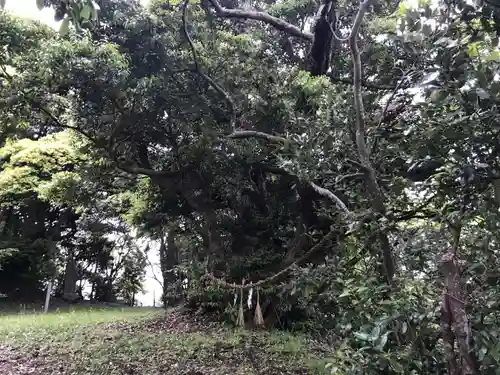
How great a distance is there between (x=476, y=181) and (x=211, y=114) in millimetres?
5076

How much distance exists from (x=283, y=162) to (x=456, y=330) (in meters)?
1.80

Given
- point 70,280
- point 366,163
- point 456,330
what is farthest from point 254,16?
point 70,280

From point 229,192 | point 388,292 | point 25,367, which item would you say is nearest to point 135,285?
point 229,192

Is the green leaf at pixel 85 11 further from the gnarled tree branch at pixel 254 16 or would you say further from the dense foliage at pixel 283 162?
the gnarled tree branch at pixel 254 16

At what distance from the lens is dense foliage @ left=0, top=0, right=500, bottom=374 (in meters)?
1.74

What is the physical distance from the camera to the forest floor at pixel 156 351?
4.98 metres

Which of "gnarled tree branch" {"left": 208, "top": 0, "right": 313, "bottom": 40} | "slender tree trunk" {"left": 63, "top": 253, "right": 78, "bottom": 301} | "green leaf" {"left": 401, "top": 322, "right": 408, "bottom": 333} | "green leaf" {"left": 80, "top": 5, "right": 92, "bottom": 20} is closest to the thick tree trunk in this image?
"green leaf" {"left": 401, "top": 322, "right": 408, "bottom": 333}

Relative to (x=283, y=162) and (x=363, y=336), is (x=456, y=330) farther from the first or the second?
(x=283, y=162)

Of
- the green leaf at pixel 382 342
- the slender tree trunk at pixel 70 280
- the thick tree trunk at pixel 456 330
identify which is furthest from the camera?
the slender tree trunk at pixel 70 280

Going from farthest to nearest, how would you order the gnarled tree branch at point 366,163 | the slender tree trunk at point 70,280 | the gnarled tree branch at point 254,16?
the slender tree trunk at point 70,280 → the gnarled tree branch at point 254,16 → the gnarled tree branch at point 366,163

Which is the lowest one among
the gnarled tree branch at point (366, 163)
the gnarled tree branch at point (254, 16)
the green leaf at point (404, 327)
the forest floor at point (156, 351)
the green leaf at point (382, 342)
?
the forest floor at point (156, 351)

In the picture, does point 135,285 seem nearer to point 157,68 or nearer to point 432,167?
point 157,68

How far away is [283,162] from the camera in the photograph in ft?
10.2

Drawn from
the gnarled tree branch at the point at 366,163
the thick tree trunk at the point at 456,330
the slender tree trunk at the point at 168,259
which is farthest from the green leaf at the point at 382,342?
the slender tree trunk at the point at 168,259
